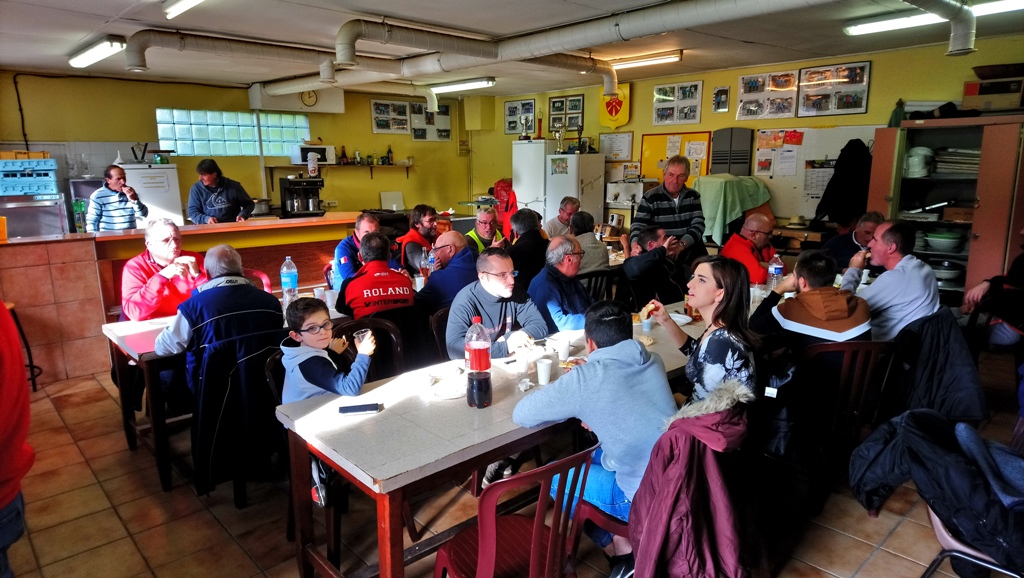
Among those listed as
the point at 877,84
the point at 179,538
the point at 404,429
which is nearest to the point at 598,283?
the point at 404,429

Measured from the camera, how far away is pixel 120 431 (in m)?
4.05

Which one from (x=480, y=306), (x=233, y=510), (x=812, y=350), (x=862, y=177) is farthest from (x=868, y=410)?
(x=862, y=177)

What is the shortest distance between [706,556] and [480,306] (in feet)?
Result: 5.46

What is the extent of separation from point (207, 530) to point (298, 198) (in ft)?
15.7

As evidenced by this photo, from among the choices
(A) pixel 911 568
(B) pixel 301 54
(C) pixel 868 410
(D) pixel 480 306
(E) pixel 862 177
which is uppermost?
(B) pixel 301 54

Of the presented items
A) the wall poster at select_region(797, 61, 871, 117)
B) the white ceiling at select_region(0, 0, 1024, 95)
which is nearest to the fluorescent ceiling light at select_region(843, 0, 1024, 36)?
the white ceiling at select_region(0, 0, 1024, 95)

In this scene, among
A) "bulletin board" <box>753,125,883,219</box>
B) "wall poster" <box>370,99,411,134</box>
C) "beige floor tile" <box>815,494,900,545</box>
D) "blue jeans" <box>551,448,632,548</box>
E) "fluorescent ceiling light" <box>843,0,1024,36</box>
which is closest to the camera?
"blue jeans" <box>551,448,632,548</box>

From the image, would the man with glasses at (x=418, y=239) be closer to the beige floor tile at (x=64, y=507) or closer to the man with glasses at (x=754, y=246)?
the man with glasses at (x=754, y=246)

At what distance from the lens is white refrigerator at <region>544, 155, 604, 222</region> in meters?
8.90

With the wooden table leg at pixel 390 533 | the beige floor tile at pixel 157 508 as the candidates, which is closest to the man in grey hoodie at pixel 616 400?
the wooden table leg at pixel 390 533

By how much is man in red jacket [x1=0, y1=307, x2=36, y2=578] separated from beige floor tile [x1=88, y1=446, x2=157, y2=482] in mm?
2013

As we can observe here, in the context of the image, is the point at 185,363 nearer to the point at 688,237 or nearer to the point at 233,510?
the point at 233,510

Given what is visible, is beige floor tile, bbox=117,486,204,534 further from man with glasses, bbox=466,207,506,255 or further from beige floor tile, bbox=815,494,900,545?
beige floor tile, bbox=815,494,900,545

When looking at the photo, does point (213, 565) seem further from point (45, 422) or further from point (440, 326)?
point (45, 422)
